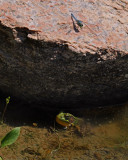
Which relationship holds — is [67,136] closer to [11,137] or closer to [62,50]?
[11,137]

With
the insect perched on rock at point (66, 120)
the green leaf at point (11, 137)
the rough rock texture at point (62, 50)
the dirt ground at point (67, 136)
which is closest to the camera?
the green leaf at point (11, 137)

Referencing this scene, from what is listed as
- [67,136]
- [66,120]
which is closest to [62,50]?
[66,120]

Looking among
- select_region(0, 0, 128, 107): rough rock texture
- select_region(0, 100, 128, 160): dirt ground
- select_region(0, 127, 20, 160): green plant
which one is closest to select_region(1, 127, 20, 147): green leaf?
select_region(0, 127, 20, 160): green plant

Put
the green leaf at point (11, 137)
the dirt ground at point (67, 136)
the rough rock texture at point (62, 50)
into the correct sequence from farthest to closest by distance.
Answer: the dirt ground at point (67, 136), the rough rock texture at point (62, 50), the green leaf at point (11, 137)

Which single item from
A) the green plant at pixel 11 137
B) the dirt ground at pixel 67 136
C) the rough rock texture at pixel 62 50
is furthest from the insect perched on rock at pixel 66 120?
the green plant at pixel 11 137

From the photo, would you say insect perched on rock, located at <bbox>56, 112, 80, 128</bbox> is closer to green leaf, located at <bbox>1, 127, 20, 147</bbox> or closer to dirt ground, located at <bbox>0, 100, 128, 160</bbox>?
dirt ground, located at <bbox>0, 100, 128, 160</bbox>

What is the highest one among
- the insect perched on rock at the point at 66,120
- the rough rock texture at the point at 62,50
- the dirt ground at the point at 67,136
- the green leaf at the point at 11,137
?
the rough rock texture at the point at 62,50

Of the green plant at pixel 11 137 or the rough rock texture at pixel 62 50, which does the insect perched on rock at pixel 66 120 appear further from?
the green plant at pixel 11 137
